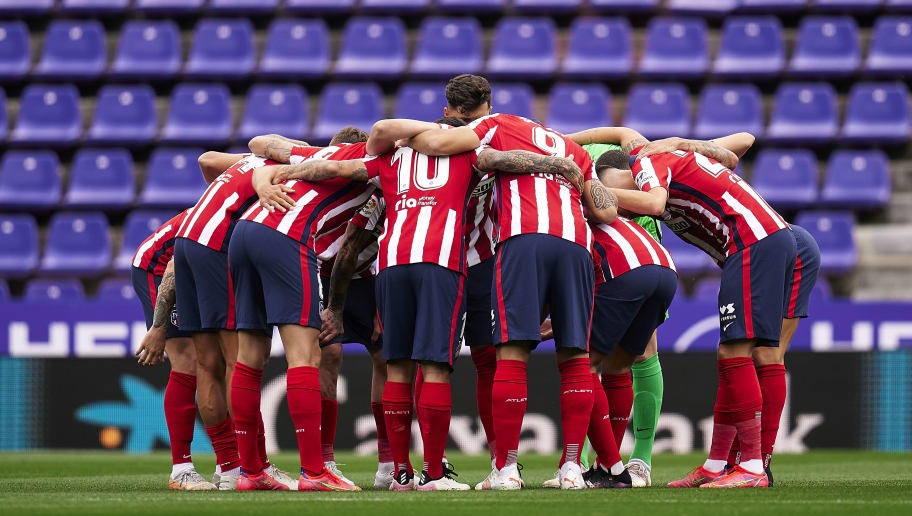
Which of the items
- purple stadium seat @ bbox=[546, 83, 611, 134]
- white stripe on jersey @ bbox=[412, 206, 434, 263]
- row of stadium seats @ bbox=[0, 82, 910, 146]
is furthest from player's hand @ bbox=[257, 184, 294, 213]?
purple stadium seat @ bbox=[546, 83, 611, 134]

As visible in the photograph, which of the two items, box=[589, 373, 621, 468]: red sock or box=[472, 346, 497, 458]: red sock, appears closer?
box=[589, 373, 621, 468]: red sock

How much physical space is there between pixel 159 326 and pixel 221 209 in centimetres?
77

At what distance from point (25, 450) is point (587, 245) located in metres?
6.79

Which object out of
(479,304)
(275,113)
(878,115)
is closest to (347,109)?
(275,113)

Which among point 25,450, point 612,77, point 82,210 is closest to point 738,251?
point 25,450

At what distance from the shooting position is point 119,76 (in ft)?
51.8

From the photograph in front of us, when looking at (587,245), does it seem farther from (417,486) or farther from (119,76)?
(119,76)

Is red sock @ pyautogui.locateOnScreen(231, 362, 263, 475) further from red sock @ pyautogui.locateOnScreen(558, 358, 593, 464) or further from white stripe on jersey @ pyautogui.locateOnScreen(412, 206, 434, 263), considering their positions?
red sock @ pyautogui.locateOnScreen(558, 358, 593, 464)

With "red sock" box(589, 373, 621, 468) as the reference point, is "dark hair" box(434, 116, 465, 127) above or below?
above

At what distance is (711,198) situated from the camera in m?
6.60

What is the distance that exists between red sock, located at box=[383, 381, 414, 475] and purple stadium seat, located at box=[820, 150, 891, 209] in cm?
873

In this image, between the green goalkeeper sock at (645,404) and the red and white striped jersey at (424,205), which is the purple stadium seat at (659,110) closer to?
the green goalkeeper sock at (645,404)

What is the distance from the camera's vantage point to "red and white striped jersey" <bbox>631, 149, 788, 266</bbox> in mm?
6500

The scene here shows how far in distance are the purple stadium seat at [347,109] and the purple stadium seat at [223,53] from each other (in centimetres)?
137
